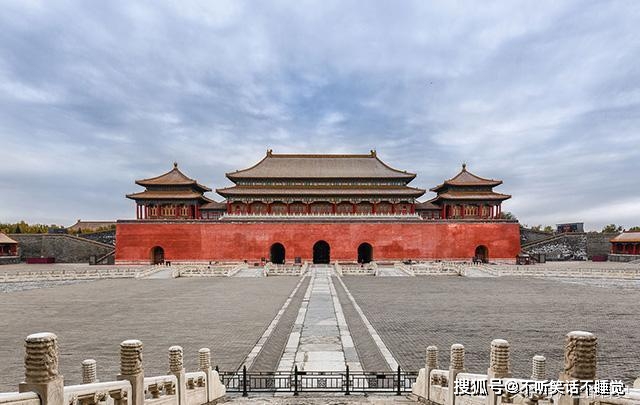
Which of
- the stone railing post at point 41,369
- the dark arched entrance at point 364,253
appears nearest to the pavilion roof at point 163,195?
the dark arched entrance at point 364,253

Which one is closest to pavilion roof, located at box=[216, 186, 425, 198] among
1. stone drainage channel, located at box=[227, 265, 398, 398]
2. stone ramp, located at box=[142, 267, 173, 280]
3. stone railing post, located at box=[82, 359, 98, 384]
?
stone ramp, located at box=[142, 267, 173, 280]

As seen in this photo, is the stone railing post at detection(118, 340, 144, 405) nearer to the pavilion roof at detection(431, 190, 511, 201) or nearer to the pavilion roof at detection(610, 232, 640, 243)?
the pavilion roof at detection(431, 190, 511, 201)

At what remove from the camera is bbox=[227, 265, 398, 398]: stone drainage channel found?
32.9ft

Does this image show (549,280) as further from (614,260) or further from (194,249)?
(194,249)

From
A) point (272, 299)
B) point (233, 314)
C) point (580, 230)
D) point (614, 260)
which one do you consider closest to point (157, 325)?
point (233, 314)

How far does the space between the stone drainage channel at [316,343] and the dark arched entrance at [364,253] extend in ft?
87.6

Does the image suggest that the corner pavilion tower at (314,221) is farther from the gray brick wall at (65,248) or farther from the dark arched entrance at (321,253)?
the gray brick wall at (65,248)

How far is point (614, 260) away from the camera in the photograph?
50.6 m

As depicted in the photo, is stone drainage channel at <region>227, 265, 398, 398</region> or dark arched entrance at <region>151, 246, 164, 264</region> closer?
stone drainage channel at <region>227, 265, 398, 398</region>

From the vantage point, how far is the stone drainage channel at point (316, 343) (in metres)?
10.0

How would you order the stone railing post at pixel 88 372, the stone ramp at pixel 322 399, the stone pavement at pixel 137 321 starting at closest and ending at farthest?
the stone railing post at pixel 88 372 → the stone ramp at pixel 322 399 → the stone pavement at pixel 137 321

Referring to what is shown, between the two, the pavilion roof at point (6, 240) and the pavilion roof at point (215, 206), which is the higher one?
the pavilion roof at point (215, 206)

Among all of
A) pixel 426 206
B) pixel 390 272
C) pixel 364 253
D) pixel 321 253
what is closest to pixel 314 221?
pixel 321 253

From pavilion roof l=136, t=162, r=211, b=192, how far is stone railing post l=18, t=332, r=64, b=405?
151ft
